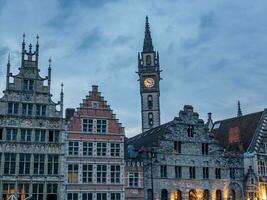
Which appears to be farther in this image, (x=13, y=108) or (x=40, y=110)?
(x=40, y=110)

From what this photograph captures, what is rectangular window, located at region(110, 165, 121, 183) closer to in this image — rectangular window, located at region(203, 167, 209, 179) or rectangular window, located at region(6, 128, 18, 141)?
rectangular window, located at region(6, 128, 18, 141)

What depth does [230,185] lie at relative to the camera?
179 ft

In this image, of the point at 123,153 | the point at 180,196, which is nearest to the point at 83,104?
the point at 123,153

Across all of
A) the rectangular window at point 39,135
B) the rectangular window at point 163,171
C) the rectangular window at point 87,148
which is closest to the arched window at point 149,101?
the rectangular window at point 163,171

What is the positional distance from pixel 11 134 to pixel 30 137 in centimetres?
174

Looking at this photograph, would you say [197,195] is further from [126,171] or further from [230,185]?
[126,171]

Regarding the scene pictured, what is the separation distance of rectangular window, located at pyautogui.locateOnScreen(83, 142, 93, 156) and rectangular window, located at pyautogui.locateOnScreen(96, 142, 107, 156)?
62cm

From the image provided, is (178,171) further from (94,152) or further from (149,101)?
(149,101)

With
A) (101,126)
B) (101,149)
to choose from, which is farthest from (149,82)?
(101,149)

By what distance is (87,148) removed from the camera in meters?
47.6

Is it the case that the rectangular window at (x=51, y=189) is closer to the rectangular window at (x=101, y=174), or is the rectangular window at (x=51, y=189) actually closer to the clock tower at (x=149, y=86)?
the rectangular window at (x=101, y=174)

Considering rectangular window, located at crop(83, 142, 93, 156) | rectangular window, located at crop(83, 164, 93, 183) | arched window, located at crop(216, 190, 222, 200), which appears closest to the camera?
rectangular window, located at crop(83, 164, 93, 183)

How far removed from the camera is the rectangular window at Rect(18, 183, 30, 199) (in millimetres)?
44281

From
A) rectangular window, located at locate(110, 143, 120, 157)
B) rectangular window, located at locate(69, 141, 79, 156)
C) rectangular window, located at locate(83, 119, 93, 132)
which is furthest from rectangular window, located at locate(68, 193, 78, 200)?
rectangular window, located at locate(83, 119, 93, 132)
